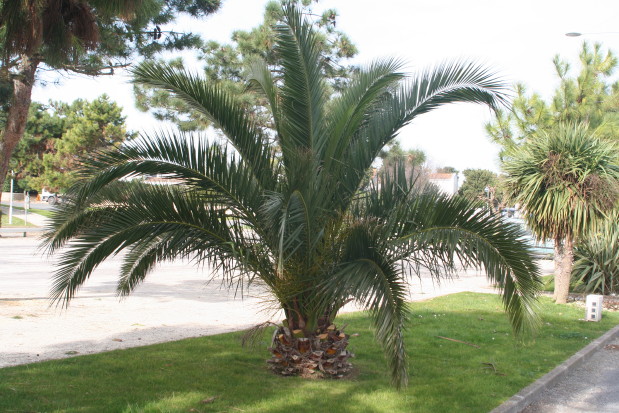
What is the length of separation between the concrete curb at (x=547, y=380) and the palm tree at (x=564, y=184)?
3.81 m

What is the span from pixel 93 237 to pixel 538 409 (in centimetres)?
477

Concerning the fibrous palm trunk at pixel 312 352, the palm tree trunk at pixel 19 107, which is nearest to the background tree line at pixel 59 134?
the palm tree trunk at pixel 19 107

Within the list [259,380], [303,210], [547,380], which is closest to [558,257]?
[547,380]

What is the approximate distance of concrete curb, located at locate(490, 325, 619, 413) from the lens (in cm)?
611

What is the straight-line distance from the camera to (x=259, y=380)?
658 centimetres

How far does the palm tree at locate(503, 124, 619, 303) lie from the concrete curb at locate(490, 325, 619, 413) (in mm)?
3807

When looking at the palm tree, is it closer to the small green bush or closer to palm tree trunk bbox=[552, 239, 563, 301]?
palm tree trunk bbox=[552, 239, 563, 301]

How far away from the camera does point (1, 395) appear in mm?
5543

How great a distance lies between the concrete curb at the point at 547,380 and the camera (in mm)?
6113

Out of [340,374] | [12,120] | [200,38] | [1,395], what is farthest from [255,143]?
Result: [200,38]

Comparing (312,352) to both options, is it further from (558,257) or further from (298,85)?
(558,257)

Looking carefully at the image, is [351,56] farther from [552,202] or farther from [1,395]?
[1,395]

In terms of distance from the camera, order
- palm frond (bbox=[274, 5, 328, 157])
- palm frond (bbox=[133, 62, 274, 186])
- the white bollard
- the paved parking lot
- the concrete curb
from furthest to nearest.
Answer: the white bollard → the paved parking lot → palm frond (bbox=[274, 5, 328, 157]) → the concrete curb → palm frond (bbox=[133, 62, 274, 186])

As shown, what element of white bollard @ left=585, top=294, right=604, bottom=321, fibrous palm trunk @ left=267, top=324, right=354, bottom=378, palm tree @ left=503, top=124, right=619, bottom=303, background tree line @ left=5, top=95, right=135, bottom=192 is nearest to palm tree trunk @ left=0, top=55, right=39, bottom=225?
fibrous palm trunk @ left=267, top=324, right=354, bottom=378
